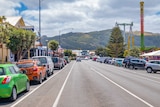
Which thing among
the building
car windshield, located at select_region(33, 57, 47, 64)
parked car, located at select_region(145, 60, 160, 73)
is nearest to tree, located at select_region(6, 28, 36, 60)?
the building

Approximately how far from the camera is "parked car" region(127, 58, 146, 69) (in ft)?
158

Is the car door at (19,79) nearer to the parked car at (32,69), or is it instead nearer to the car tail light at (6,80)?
the car tail light at (6,80)

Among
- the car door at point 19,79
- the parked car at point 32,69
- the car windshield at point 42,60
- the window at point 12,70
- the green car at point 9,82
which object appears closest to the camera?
the green car at point 9,82

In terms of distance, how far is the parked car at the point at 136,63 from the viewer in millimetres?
48050

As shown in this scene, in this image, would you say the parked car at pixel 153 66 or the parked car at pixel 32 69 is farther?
the parked car at pixel 153 66

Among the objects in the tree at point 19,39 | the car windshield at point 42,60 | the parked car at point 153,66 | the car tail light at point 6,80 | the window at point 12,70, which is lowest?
the parked car at point 153,66

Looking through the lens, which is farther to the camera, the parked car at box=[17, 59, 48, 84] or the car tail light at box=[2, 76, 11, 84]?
the parked car at box=[17, 59, 48, 84]

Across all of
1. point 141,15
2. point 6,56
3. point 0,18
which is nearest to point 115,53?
point 141,15

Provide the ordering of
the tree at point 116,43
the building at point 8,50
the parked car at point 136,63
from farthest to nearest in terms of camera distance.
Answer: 1. the tree at point 116,43
2. the parked car at point 136,63
3. the building at point 8,50

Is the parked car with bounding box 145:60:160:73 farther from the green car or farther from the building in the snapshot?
the green car

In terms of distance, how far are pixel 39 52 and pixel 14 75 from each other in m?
54.9

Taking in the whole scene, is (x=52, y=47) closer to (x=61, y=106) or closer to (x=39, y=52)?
(x=39, y=52)

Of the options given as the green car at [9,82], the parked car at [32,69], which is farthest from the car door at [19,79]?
the parked car at [32,69]

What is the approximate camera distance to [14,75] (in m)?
13.2
